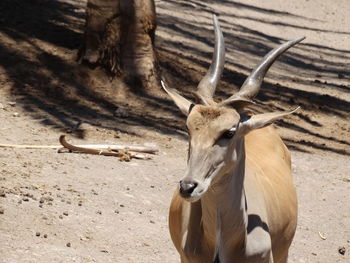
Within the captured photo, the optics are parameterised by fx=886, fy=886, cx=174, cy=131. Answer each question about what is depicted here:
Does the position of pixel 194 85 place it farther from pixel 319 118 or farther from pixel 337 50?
pixel 337 50

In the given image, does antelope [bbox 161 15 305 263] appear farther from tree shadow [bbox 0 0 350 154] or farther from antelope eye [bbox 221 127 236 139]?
tree shadow [bbox 0 0 350 154]

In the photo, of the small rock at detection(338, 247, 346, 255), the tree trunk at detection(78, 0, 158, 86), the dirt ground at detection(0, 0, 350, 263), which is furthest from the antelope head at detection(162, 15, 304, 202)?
the tree trunk at detection(78, 0, 158, 86)

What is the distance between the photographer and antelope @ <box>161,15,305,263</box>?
505 cm

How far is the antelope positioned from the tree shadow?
5.15 metres

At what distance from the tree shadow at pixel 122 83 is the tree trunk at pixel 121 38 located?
21cm

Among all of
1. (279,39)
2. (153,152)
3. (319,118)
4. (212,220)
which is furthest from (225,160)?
(279,39)

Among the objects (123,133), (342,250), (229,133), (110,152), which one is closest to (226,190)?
(229,133)

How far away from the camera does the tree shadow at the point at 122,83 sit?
11797mm

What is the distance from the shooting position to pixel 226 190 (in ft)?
17.7

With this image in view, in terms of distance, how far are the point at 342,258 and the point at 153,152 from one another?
281cm

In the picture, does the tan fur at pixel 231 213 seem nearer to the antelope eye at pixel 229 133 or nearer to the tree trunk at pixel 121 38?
the antelope eye at pixel 229 133

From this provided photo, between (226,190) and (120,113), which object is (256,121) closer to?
(226,190)

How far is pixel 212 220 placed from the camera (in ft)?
18.0

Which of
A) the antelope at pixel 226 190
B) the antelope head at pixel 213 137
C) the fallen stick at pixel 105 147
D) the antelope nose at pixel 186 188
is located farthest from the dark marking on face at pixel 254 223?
the fallen stick at pixel 105 147
